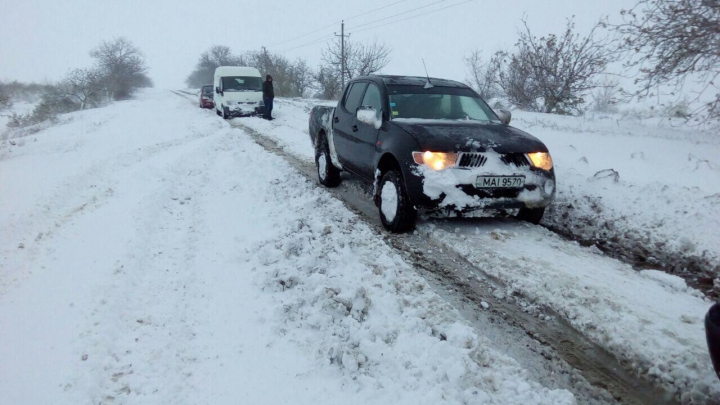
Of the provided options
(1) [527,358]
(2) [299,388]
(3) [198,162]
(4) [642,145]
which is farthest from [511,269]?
(3) [198,162]

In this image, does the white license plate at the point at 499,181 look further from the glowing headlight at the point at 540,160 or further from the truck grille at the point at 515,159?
the glowing headlight at the point at 540,160

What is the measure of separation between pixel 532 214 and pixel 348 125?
2759mm

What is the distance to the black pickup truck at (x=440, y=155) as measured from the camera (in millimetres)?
3959

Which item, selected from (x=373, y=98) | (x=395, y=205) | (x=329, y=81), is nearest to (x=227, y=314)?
(x=395, y=205)

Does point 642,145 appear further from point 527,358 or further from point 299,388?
point 299,388

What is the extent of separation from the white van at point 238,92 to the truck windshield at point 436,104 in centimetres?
1356

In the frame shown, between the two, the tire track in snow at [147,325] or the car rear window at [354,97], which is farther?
the car rear window at [354,97]

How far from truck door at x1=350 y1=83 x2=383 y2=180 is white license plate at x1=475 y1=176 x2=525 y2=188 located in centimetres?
141

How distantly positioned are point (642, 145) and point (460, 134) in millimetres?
5025

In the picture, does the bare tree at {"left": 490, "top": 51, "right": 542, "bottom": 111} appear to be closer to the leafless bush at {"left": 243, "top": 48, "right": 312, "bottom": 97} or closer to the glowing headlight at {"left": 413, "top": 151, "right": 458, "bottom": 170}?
the glowing headlight at {"left": 413, "top": 151, "right": 458, "bottom": 170}

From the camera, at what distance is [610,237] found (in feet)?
14.3

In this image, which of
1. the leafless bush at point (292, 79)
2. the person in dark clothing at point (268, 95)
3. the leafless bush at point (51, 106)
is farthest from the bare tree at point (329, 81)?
the leafless bush at point (51, 106)

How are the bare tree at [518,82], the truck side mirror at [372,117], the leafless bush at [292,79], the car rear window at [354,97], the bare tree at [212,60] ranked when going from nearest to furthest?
1. the truck side mirror at [372,117]
2. the car rear window at [354,97]
3. the bare tree at [518,82]
4. the leafless bush at [292,79]
5. the bare tree at [212,60]

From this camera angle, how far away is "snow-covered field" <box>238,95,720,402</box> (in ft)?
7.92
